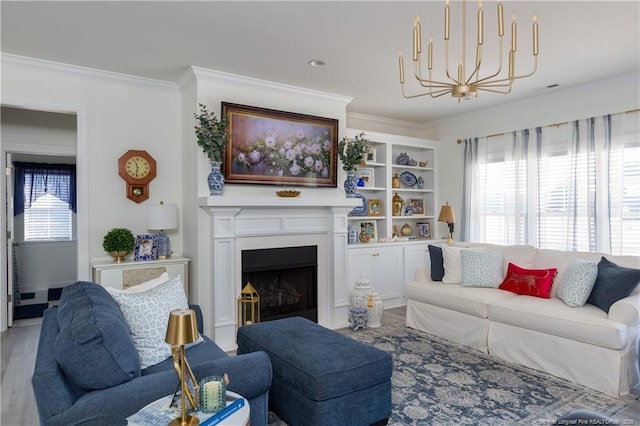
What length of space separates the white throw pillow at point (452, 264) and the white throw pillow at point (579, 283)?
3.34 ft

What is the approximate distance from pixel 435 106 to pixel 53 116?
15.9 feet

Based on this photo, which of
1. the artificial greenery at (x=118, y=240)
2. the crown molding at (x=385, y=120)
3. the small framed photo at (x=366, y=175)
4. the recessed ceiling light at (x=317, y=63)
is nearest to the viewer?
the recessed ceiling light at (x=317, y=63)

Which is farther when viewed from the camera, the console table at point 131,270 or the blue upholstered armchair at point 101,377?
the console table at point 131,270

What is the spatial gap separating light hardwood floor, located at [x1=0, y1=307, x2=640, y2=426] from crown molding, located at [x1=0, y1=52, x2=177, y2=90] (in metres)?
2.61

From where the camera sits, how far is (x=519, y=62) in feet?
12.5

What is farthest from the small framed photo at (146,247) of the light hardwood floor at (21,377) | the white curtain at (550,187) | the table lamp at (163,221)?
the white curtain at (550,187)

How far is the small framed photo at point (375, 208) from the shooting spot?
567 cm

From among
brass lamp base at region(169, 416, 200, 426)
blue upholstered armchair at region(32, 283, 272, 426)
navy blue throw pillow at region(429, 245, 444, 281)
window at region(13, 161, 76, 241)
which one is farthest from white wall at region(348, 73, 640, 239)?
window at region(13, 161, 76, 241)

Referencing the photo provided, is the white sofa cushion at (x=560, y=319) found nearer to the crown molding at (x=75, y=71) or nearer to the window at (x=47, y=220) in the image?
the crown molding at (x=75, y=71)

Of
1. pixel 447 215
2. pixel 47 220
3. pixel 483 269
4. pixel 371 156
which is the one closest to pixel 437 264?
pixel 483 269

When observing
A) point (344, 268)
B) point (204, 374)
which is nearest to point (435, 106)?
point (344, 268)

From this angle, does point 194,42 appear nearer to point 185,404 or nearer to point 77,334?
point 77,334

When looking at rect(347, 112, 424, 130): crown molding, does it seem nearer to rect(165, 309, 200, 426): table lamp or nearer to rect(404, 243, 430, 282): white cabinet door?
rect(404, 243, 430, 282): white cabinet door

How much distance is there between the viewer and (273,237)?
4250mm
